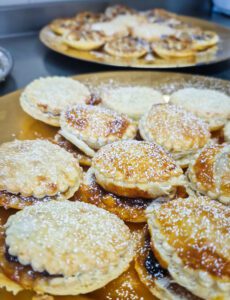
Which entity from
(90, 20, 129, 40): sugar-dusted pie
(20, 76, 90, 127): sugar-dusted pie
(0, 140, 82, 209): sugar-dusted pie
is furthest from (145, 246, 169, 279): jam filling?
(90, 20, 129, 40): sugar-dusted pie

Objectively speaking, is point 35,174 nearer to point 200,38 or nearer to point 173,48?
point 173,48

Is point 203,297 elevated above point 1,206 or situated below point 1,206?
above

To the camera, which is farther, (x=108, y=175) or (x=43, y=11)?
(x=43, y=11)

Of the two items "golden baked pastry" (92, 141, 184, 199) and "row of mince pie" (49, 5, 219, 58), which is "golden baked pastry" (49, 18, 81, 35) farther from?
"golden baked pastry" (92, 141, 184, 199)

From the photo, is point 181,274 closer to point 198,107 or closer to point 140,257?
point 140,257

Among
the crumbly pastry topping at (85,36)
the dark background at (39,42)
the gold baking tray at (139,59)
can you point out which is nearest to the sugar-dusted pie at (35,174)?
the dark background at (39,42)

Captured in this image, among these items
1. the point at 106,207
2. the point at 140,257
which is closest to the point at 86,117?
the point at 106,207

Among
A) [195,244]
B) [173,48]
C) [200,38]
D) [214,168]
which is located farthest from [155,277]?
[200,38]

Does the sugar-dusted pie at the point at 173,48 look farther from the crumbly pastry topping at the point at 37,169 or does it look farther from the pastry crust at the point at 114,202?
the pastry crust at the point at 114,202
